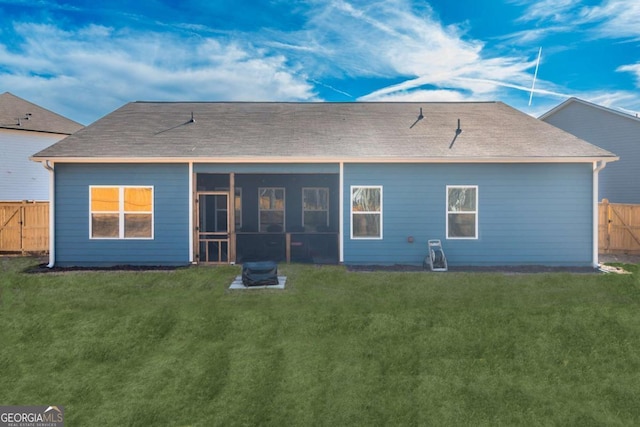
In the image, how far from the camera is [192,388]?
5105 mm

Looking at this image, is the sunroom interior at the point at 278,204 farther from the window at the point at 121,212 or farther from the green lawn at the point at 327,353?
the green lawn at the point at 327,353

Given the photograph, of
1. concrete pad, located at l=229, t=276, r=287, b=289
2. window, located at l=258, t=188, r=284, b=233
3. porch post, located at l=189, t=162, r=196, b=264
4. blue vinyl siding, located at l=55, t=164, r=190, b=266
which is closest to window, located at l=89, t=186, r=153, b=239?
blue vinyl siding, located at l=55, t=164, r=190, b=266

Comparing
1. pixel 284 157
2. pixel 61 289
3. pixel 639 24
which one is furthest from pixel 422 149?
pixel 639 24

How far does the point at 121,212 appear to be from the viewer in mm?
11094

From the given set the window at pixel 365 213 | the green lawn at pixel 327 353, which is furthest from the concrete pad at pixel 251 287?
the window at pixel 365 213

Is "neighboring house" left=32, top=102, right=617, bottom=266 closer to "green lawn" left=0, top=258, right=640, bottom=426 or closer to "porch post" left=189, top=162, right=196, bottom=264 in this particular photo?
"porch post" left=189, top=162, right=196, bottom=264

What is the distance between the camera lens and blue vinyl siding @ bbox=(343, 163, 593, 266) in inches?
435

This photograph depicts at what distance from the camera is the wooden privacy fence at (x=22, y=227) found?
43.9 ft

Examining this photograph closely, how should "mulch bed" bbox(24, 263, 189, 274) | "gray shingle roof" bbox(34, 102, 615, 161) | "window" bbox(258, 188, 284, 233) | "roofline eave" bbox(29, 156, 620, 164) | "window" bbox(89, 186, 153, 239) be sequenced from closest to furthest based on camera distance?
"mulch bed" bbox(24, 263, 189, 274) < "roofline eave" bbox(29, 156, 620, 164) < "gray shingle roof" bbox(34, 102, 615, 161) < "window" bbox(89, 186, 153, 239) < "window" bbox(258, 188, 284, 233)

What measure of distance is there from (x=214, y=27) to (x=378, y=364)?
17074mm

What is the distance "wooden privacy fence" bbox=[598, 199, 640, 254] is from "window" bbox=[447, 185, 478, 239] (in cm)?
642

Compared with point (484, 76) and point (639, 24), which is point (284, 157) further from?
point (639, 24)

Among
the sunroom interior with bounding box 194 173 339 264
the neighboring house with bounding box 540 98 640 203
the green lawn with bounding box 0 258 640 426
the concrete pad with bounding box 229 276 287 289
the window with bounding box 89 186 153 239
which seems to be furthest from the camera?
the neighboring house with bounding box 540 98 640 203

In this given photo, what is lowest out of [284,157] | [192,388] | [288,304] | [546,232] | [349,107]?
[192,388]
